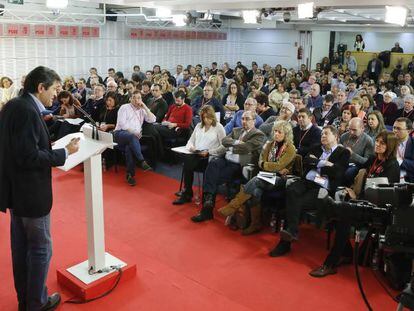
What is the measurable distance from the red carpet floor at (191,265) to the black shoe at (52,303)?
0.08 meters

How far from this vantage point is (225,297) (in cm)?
313

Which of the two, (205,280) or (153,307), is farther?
(205,280)

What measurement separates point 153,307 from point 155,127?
11.9 feet

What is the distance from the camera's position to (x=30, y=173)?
7.99ft

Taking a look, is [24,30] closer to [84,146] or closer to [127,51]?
[127,51]

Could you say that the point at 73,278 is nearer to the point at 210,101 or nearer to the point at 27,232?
the point at 27,232

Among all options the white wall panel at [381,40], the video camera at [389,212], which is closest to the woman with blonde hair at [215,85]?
the video camera at [389,212]

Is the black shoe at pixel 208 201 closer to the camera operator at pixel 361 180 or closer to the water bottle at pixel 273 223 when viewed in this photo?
the water bottle at pixel 273 223

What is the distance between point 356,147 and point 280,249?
4.54 ft

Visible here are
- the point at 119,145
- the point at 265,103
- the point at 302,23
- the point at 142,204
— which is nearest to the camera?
the point at 142,204

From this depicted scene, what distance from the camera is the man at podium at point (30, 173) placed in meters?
2.35

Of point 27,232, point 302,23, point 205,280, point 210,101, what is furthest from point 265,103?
point 302,23

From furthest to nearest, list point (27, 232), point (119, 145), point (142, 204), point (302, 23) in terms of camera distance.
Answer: point (302, 23)
point (119, 145)
point (142, 204)
point (27, 232)

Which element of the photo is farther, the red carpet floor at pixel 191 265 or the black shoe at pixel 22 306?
the red carpet floor at pixel 191 265
